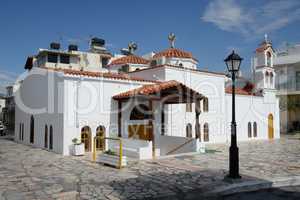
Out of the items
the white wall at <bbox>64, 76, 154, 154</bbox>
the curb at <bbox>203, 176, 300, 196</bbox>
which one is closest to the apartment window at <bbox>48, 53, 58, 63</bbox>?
the white wall at <bbox>64, 76, 154, 154</bbox>

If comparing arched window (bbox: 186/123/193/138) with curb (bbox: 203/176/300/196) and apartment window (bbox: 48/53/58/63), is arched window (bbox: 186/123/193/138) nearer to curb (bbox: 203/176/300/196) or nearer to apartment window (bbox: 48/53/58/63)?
curb (bbox: 203/176/300/196)

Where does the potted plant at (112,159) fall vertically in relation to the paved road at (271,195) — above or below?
above

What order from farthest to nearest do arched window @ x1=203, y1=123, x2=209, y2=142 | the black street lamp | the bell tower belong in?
the bell tower → arched window @ x1=203, y1=123, x2=209, y2=142 → the black street lamp

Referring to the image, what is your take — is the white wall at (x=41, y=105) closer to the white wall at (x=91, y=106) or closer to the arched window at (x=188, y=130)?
the white wall at (x=91, y=106)

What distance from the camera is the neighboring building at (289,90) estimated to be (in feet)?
112

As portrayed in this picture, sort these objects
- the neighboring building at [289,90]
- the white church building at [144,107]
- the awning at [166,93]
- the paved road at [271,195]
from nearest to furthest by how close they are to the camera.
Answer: the paved road at [271,195]
the awning at [166,93]
the white church building at [144,107]
the neighboring building at [289,90]

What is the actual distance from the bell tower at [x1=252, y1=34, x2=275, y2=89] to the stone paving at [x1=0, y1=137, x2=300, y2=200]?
1548 centimetres

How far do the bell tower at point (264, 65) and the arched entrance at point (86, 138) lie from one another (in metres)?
18.9

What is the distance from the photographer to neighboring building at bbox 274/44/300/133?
34281mm

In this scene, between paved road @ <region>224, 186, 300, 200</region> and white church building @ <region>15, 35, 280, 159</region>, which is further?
white church building @ <region>15, 35, 280, 159</region>

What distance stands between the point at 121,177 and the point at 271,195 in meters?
4.63

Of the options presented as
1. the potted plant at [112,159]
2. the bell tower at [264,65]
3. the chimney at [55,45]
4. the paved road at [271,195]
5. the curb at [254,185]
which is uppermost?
the chimney at [55,45]

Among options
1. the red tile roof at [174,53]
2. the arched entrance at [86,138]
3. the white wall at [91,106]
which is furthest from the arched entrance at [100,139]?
the red tile roof at [174,53]

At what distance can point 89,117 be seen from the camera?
1570 cm
